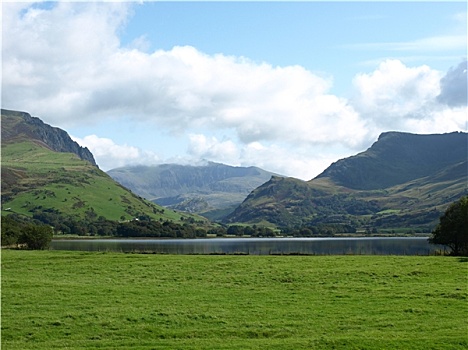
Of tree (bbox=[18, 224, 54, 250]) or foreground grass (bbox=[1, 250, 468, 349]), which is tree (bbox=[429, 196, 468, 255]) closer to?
foreground grass (bbox=[1, 250, 468, 349])

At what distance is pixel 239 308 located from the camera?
34531 millimetres

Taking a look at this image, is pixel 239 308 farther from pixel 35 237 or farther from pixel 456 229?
pixel 35 237

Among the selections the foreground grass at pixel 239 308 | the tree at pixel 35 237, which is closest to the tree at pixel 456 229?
the foreground grass at pixel 239 308

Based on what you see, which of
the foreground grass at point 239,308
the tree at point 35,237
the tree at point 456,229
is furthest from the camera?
the tree at point 35,237

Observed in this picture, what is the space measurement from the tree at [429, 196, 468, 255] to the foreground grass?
31.3 meters

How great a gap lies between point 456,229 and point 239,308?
6247cm

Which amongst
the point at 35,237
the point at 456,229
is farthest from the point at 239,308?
the point at 35,237

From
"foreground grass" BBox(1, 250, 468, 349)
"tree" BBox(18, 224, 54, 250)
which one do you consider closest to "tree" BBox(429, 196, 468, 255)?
"foreground grass" BBox(1, 250, 468, 349)

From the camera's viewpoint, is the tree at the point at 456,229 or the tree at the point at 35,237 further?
the tree at the point at 35,237

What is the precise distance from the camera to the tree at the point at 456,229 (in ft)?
274

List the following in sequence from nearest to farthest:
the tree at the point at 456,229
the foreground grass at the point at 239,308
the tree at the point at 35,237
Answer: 1. the foreground grass at the point at 239,308
2. the tree at the point at 456,229
3. the tree at the point at 35,237

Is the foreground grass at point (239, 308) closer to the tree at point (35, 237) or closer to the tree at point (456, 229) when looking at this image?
the tree at point (456, 229)

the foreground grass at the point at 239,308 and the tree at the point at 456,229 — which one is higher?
the tree at the point at 456,229

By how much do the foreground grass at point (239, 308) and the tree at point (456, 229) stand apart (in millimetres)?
31342
